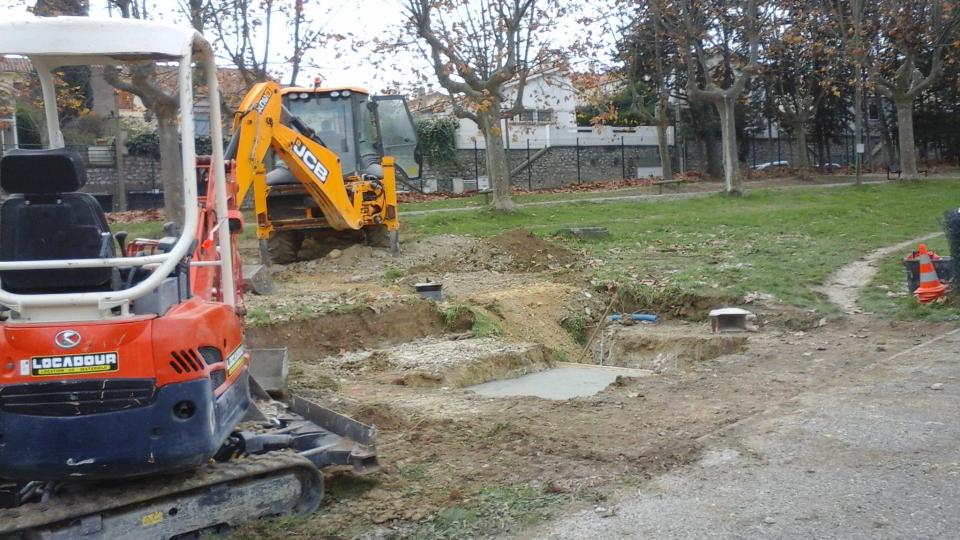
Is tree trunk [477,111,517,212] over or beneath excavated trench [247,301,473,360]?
over

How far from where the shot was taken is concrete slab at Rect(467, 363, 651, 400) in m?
10.4

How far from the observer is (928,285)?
39.5 feet

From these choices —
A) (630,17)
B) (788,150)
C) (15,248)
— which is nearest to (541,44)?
(630,17)

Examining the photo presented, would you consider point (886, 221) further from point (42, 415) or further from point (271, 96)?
point (42, 415)

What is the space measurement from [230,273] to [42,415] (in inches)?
61.2

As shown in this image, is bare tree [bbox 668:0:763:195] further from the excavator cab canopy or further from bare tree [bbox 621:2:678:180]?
the excavator cab canopy

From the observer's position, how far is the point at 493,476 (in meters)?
6.57

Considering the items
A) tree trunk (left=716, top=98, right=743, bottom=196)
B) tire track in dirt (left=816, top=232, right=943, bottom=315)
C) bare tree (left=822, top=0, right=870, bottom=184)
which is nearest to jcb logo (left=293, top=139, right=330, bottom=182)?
tire track in dirt (left=816, top=232, right=943, bottom=315)

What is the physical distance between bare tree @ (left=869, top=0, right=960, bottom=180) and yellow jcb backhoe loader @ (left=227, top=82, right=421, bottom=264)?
1810cm

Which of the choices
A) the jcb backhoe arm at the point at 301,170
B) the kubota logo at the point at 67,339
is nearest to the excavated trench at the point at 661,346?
the jcb backhoe arm at the point at 301,170

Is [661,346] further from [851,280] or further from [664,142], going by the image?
[664,142]

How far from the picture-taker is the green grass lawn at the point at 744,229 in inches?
575

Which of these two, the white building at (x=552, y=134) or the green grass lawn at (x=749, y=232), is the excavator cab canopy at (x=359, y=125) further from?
the white building at (x=552, y=134)

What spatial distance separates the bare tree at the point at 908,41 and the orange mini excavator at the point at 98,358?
2765cm
